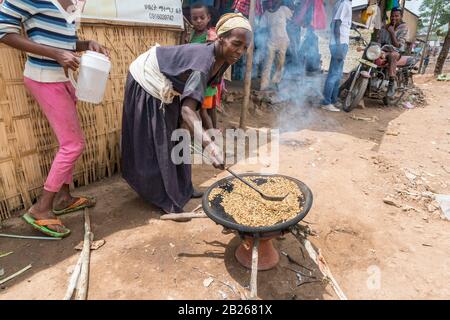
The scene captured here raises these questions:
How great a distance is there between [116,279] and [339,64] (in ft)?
20.4

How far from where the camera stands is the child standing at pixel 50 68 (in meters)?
2.13

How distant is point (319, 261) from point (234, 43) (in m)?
1.66

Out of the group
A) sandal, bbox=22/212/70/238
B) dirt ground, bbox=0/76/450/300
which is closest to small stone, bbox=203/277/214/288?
dirt ground, bbox=0/76/450/300

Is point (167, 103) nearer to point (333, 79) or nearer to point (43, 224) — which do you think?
point (43, 224)

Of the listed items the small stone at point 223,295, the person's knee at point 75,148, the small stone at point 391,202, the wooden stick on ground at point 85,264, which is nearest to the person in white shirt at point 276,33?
the small stone at point 391,202

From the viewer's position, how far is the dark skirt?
9.17ft

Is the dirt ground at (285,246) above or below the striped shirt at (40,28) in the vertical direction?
below

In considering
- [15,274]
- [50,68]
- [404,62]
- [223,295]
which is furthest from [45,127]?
[404,62]

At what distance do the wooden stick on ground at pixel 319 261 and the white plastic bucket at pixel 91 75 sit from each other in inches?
72.1

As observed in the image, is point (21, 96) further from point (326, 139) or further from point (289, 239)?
point (326, 139)

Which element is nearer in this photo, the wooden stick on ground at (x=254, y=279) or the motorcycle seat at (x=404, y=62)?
the wooden stick on ground at (x=254, y=279)

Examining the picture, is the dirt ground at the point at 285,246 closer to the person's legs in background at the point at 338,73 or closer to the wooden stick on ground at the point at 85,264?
the wooden stick on ground at the point at 85,264

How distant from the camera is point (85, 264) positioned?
2246mm

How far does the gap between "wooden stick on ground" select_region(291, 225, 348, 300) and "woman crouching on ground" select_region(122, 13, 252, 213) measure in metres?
0.78
